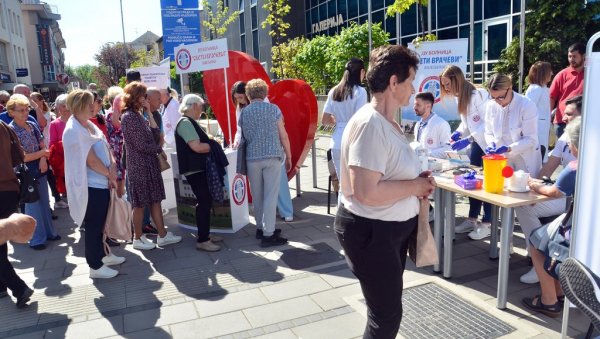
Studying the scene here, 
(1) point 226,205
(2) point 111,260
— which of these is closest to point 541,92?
(1) point 226,205

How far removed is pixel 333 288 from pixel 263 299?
620 mm

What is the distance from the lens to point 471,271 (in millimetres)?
4219

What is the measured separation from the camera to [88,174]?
4.20 metres

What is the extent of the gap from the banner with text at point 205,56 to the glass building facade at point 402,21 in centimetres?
412

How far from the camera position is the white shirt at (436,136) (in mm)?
5008

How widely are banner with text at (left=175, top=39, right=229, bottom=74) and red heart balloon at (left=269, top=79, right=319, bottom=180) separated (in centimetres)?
91

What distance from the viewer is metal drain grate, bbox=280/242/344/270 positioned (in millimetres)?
4590

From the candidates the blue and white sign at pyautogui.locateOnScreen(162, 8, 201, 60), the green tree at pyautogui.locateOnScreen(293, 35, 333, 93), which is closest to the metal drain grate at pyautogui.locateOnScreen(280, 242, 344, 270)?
the blue and white sign at pyautogui.locateOnScreen(162, 8, 201, 60)

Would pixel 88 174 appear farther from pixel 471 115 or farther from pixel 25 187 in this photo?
pixel 471 115

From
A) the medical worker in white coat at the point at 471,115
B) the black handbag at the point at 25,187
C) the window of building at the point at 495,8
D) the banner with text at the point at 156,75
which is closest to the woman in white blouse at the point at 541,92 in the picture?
the medical worker in white coat at the point at 471,115

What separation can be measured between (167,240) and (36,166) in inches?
72.9

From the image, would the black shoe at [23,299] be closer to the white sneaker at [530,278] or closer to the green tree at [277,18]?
the white sneaker at [530,278]

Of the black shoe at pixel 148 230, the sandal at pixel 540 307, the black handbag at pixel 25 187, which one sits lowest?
the sandal at pixel 540 307

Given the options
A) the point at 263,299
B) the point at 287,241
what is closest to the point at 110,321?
the point at 263,299
